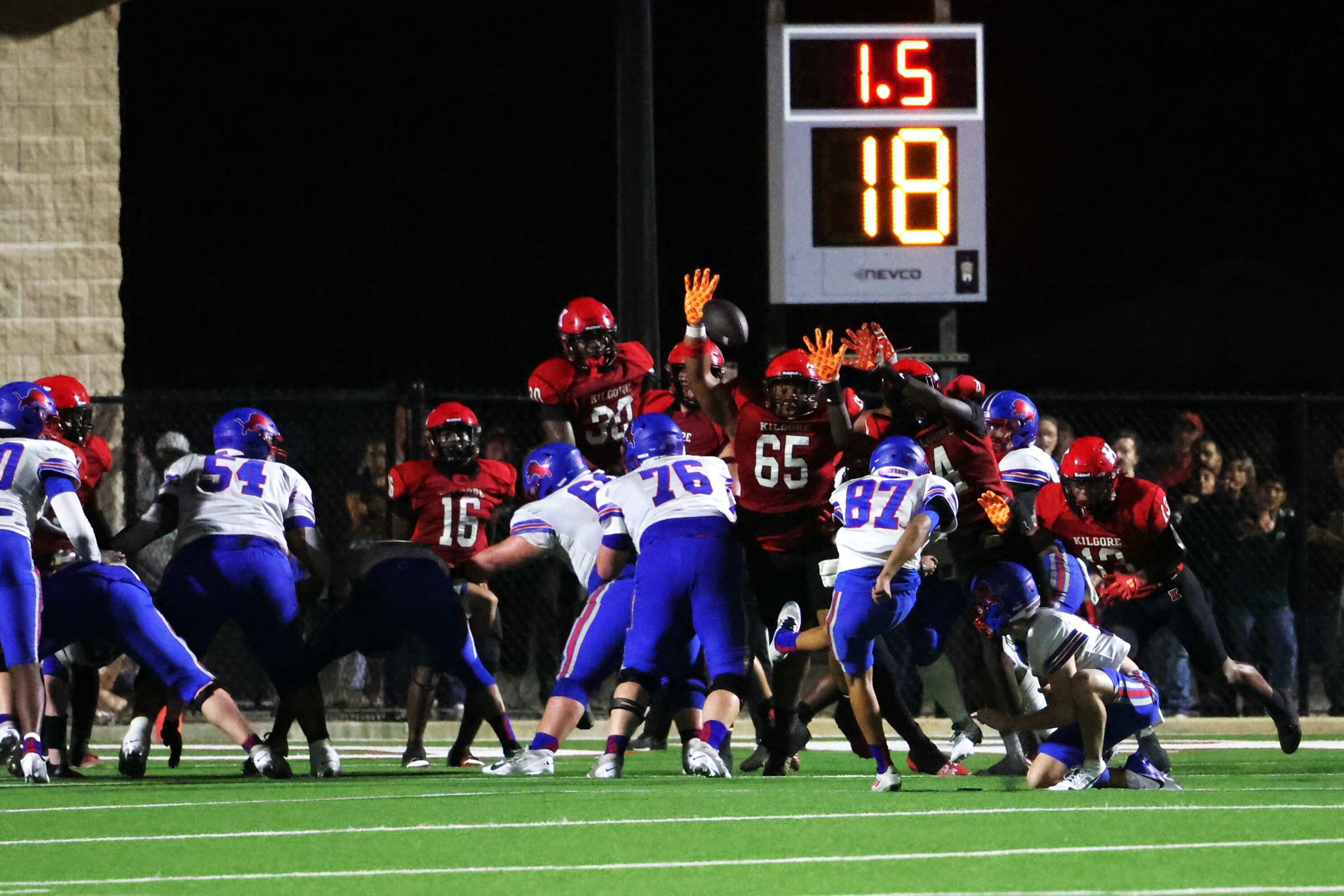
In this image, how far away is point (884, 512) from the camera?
29.7 feet

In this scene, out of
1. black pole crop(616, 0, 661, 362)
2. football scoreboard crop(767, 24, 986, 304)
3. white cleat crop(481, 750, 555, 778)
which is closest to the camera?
white cleat crop(481, 750, 555, 778)

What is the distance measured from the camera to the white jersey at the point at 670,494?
387 inches

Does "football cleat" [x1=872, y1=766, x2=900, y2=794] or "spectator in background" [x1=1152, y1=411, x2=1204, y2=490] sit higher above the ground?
"spectator in background" [x1=1152, y1=411, x2=1204, y2=490]

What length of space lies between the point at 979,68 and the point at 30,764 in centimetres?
747

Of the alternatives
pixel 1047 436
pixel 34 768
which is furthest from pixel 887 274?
pixel 34 768

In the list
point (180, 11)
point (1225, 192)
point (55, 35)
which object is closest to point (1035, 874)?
point (55, 35)

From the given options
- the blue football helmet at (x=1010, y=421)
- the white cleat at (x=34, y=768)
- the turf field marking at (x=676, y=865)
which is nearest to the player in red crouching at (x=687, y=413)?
the blue football helmet at (x=1010, y=421)

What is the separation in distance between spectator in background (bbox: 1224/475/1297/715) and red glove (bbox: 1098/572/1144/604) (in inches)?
159

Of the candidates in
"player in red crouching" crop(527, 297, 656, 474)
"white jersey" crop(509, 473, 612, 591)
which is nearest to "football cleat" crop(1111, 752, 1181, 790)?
"white jersey" crop(509, 473, 612, 591)

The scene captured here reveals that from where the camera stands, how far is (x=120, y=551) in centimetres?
1023

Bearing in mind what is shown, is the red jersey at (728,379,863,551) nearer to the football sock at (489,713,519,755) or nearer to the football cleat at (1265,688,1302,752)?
the football sock at (489,713,519,755)

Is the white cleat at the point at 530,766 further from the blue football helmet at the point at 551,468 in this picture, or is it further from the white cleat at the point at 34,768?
the white cleat at the point at 34,768

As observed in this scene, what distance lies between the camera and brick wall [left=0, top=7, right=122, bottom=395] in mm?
15391

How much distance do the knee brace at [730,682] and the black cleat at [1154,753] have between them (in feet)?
5.72
